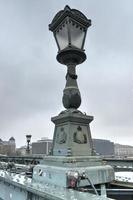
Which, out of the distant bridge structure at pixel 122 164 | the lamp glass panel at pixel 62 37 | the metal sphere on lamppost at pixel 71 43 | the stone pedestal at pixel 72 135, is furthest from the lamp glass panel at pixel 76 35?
the distant bridge structure at pixel 122 164

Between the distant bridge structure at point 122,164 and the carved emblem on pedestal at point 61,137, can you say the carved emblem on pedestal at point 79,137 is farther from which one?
the distant bridge structure at point 122,164

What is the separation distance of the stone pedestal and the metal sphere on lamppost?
27 cm

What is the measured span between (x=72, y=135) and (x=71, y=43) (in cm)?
174

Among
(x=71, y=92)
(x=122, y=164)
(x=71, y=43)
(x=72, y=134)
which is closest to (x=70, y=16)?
(x=71, y=43)

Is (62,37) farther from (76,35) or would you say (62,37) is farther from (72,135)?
(72,135)

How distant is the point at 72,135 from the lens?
397 centimetres

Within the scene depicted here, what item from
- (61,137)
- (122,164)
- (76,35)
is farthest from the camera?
(122,164)

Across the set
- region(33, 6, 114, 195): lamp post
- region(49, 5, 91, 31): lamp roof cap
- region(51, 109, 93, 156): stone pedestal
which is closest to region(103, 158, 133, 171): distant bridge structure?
region(33, 6, 114, 195): lamp post

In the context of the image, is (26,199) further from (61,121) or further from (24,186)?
(61,121)

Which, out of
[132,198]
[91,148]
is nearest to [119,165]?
[91,148]

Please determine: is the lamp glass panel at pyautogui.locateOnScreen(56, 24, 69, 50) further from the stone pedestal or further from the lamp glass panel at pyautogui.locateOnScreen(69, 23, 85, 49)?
the stone pedestal

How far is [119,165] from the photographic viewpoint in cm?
564

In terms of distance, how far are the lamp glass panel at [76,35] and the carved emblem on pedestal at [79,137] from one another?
1.64m

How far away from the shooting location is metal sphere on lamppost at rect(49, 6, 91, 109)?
14.2 feet
